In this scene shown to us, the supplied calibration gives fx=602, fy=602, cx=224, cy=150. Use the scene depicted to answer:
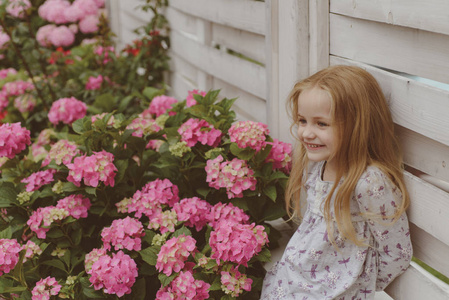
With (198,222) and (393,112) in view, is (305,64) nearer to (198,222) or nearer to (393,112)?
(393,112)

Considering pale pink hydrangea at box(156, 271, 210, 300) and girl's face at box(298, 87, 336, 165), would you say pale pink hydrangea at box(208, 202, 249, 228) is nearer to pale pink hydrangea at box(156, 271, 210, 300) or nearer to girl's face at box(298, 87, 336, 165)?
pale pink hydrangea at box(156, 271, 210, 300)

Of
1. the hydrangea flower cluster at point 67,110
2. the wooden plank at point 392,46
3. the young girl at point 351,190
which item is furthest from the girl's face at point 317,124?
the hydrangea flower cluster at point 67,110

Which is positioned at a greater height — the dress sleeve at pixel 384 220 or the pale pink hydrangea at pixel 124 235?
the dress sleeve at pixel 384 220

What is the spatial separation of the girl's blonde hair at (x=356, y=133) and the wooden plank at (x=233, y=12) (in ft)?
3.32

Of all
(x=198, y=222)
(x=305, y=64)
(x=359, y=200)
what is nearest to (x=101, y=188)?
(x=198, y=222)

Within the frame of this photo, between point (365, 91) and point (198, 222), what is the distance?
0.92m

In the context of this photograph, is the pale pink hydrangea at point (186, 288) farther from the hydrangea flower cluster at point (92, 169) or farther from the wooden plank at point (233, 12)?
the wooden plank at point (233, 12)

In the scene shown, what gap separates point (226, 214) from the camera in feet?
7.56

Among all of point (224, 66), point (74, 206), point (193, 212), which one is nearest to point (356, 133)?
point (193, 212)

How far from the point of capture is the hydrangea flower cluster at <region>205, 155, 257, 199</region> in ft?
7.64

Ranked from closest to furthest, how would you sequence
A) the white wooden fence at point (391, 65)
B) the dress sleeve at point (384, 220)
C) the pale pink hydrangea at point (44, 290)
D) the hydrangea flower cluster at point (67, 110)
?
the white wooden fence at point (391, 65) < the dress sleeve at point (384, 220) < the pale pink hydrangea at point (44, 290) < the hydrangea flower cluster at point (67, 110)

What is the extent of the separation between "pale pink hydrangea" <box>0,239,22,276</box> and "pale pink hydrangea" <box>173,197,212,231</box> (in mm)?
609

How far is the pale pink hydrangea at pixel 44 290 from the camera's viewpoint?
2170mm

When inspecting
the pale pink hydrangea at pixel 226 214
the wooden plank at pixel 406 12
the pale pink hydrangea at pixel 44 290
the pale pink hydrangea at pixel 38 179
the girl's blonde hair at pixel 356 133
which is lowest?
the pale pink hydrangea at pixel 44 290
